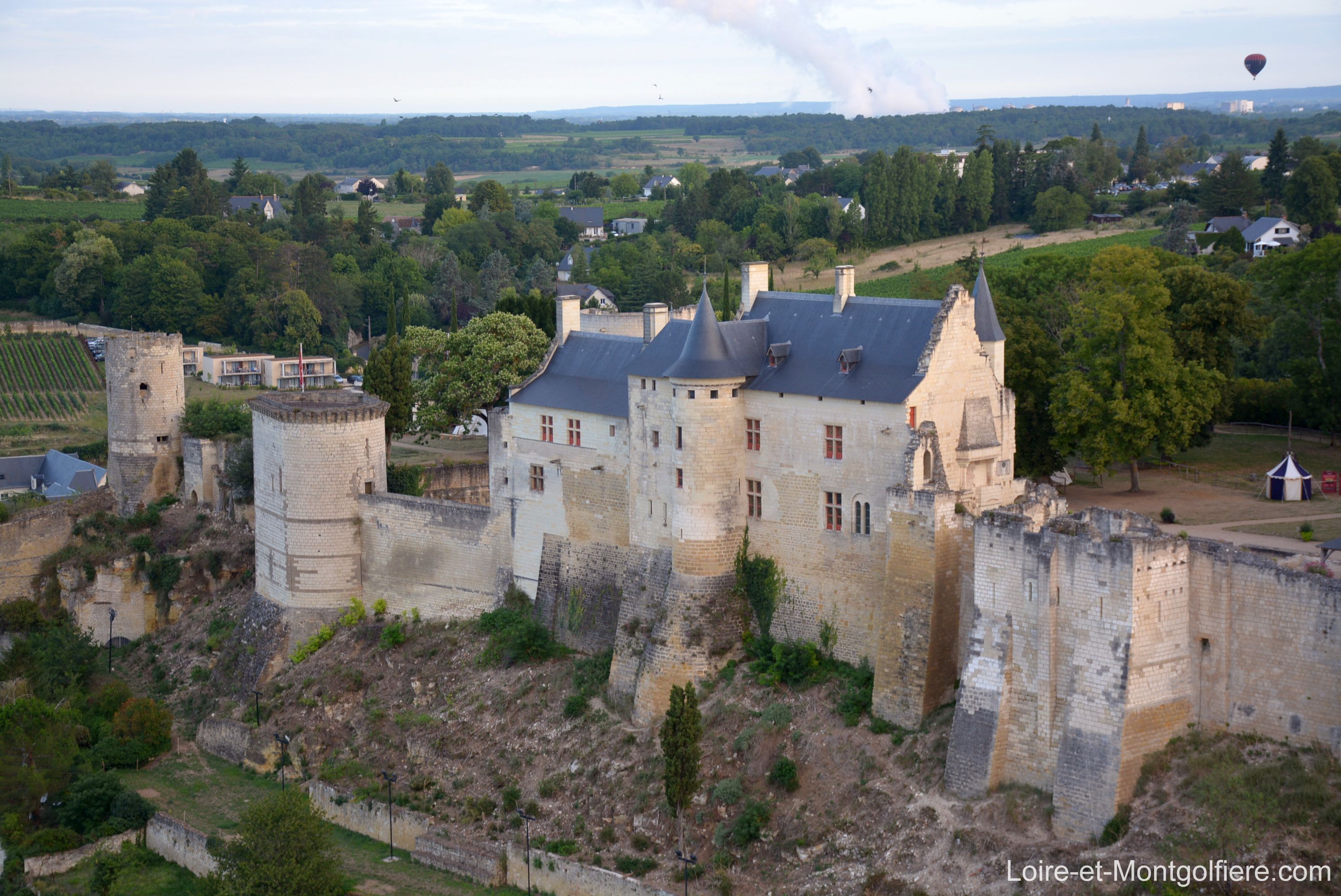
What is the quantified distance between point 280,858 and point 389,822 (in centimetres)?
471

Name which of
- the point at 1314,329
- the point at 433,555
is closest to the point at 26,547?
the point at 433,555

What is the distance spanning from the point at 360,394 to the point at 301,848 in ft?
55.4

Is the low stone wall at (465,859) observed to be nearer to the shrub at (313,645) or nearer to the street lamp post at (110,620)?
the shrub at (313,645)

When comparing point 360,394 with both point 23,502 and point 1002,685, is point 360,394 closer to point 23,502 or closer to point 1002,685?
point 23,502

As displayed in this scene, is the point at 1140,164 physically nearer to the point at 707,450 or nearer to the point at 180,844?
the point at 707,450

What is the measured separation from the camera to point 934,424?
34844 millimetres

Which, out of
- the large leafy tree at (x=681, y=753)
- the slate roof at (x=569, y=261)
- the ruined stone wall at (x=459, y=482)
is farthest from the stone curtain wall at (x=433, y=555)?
the slate roof at (x=569, y=261)

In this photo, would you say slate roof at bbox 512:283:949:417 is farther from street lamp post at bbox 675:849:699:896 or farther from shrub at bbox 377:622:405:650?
street lamp post at bbox 675:849:699:896

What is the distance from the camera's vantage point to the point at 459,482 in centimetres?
5134

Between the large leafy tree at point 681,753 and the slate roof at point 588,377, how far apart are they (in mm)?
8118

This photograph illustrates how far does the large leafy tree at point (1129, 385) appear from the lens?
43.5 m

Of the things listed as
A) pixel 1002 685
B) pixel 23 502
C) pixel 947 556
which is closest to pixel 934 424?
pixel 947 556

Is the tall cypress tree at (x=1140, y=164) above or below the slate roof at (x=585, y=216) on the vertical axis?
above

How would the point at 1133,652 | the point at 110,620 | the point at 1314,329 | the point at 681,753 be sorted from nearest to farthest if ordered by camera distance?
the point at 1133,652
the point at 681,753
the point at 1314,329
the point at 110,620
